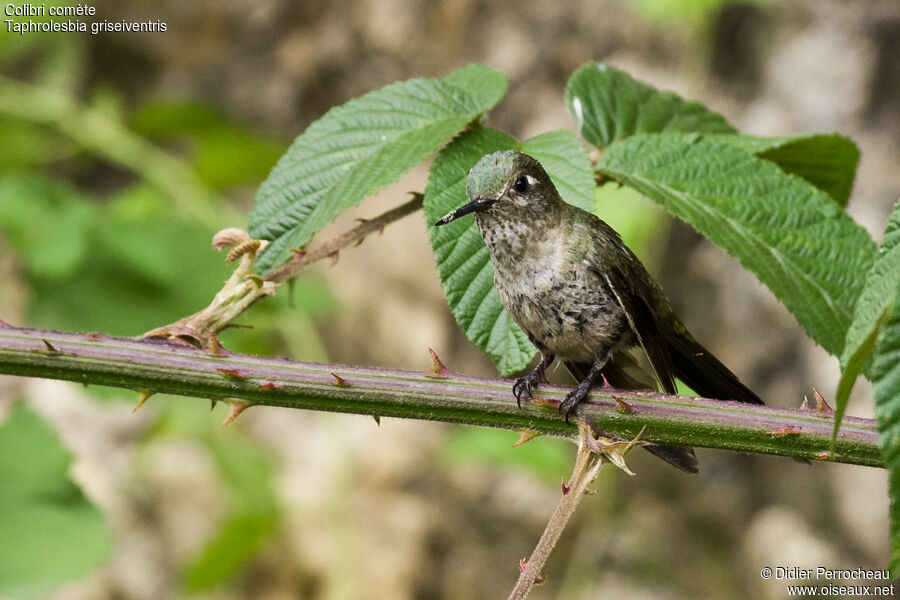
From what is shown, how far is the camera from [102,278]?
356 cm

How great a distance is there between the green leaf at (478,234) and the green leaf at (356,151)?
6 cm

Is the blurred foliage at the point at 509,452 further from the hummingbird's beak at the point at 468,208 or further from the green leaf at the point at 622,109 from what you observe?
the hummingbird's beak at the point at 468,208

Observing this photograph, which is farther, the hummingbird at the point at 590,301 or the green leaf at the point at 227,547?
the green leaf at the point at 227,547

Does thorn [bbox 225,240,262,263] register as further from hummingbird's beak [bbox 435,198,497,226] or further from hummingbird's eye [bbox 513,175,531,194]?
hummingbird's eye [bbox 513,175,531,194]

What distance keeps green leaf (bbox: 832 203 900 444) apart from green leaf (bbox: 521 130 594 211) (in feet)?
2.33

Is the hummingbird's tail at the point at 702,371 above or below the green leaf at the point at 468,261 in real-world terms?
below

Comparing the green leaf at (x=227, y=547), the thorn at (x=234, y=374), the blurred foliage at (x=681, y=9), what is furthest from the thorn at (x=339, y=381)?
the blurred foliage at (x=681, y=9)

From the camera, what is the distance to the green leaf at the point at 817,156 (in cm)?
208

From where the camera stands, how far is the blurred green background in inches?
227

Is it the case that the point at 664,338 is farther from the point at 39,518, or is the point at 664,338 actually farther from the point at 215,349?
the point at 39,518

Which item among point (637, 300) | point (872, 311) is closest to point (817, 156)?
point (637, 300)

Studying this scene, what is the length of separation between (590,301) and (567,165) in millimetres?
451

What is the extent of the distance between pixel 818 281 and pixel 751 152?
348 millimetres

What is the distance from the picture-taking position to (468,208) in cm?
175
